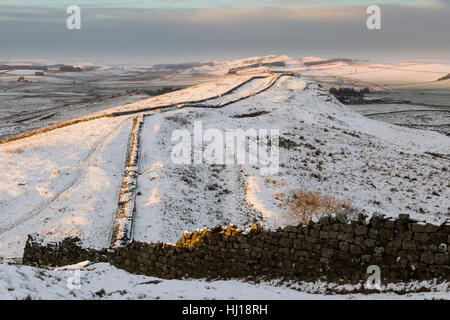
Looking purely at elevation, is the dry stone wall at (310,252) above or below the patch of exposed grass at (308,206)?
above

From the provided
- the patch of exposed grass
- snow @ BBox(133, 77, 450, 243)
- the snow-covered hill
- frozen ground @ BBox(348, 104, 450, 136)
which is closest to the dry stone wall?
snow @ BBox(133, 77, 450, 243)

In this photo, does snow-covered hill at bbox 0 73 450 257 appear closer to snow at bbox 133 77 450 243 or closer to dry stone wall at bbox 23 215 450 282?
snow at bbox 133 77 450 243

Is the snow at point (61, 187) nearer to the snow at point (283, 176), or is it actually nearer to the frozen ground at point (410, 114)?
the snow at point (283, 176)

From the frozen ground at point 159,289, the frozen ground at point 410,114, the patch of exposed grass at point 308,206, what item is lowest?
the patch of exposed grass at point 308,206

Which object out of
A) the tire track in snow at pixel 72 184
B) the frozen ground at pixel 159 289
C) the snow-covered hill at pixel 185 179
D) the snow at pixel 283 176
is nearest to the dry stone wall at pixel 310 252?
the frozen ground at pixel 159 289

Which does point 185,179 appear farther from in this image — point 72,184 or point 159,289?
point 159,289

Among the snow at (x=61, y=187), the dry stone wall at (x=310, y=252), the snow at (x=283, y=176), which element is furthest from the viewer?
the snow at (x=283, y=176)
